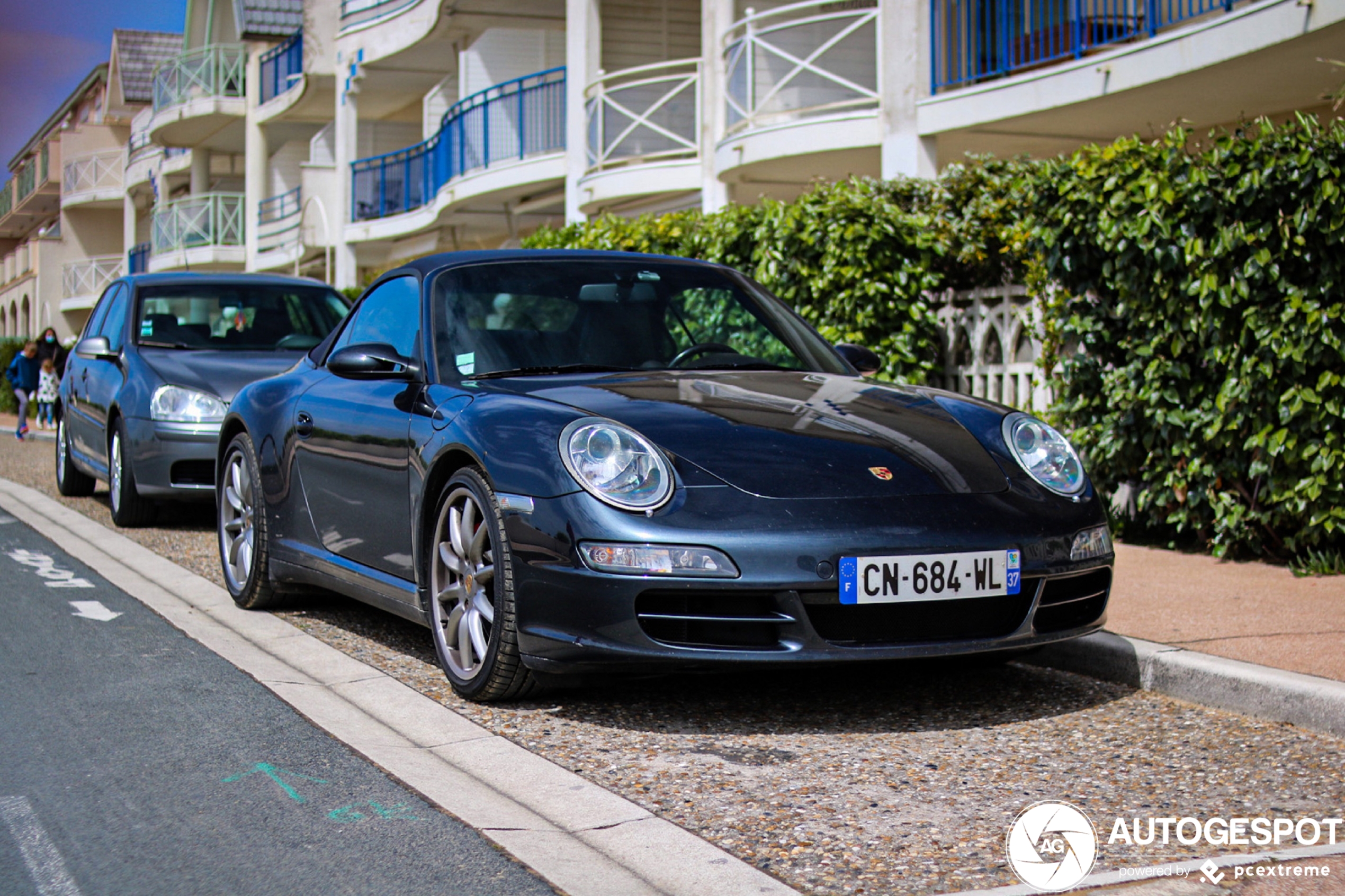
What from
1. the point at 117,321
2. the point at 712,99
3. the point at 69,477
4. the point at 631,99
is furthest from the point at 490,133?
the point at 117,321

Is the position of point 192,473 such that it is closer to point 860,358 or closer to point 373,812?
point 860,358

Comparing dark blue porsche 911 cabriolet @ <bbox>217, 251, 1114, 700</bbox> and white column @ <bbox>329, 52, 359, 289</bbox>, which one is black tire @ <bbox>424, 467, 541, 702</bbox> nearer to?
dark blue porsche 911 cabriolet @ <bbox>217, 251, 1114, 700</bbox>

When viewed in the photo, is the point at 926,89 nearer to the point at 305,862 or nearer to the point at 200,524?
the point at 200,524

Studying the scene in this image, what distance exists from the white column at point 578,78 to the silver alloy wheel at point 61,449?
31.4 feet

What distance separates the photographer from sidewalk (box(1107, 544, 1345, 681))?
16.4 ft

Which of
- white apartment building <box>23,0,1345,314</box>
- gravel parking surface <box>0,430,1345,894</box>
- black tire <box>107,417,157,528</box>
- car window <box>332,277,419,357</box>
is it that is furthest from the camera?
white apartment building <box>23,0,1345,314</box>

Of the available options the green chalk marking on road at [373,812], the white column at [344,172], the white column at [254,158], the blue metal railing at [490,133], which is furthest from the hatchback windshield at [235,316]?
the white column at [254,158]

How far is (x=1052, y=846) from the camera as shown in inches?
132

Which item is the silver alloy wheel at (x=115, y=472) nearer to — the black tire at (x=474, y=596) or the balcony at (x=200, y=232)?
the black tire at (x=474, y=596)

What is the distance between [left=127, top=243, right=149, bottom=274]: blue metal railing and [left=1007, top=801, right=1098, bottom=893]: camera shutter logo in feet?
144

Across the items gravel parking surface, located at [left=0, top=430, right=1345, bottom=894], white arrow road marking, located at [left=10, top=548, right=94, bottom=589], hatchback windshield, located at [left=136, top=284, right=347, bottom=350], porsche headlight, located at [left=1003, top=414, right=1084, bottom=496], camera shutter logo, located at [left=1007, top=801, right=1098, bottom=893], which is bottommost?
gravel parking surface, located at [left=0, top=430, right=1345, bottom=894]

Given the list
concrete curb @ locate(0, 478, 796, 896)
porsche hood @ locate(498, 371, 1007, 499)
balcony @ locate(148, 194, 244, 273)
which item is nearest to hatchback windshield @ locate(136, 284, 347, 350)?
concrete curb @ locate(0, 478, 796, 896)

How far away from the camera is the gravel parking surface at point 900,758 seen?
11.1 feet

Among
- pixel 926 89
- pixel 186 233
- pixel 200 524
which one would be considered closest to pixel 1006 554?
pixel 200 524
